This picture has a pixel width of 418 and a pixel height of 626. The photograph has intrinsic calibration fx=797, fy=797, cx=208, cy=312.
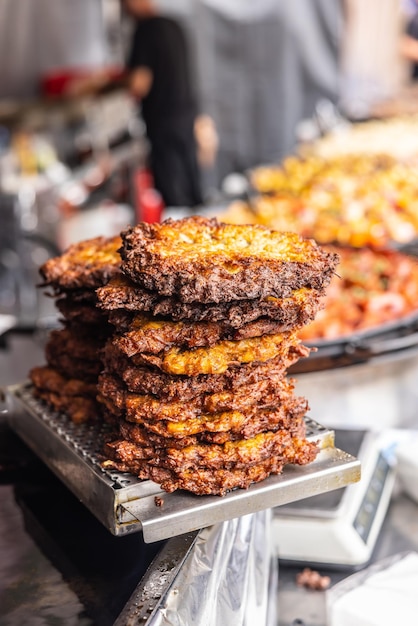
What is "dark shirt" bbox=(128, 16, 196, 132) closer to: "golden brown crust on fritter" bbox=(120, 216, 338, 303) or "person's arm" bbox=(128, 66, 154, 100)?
"person's arm" bbox=(128, 66, 154, 100)

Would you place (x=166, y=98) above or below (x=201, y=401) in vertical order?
above

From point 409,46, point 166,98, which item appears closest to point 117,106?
point 166,98

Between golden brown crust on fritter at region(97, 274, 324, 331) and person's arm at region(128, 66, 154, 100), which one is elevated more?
person's arm at region(128, 66, 154, 100)

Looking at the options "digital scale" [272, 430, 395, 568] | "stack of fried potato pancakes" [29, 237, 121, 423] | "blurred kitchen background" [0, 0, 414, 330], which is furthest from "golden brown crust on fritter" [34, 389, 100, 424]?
"blurred kitchen background" [0, 0, 414, 330]

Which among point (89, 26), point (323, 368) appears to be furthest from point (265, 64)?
point (323, 368)

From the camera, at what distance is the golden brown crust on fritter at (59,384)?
1920 mm

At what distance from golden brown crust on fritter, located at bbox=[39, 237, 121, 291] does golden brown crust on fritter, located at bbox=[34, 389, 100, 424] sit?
0.88ft

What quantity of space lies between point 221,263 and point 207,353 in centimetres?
18

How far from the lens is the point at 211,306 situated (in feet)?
4.98

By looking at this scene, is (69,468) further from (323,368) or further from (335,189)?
(335,189)

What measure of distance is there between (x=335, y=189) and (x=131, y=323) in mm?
4441

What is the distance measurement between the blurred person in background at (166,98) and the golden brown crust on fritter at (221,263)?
6.78m

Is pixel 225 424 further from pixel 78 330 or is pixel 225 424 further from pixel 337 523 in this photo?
pixel 337 523

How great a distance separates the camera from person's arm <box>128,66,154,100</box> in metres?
8.10
